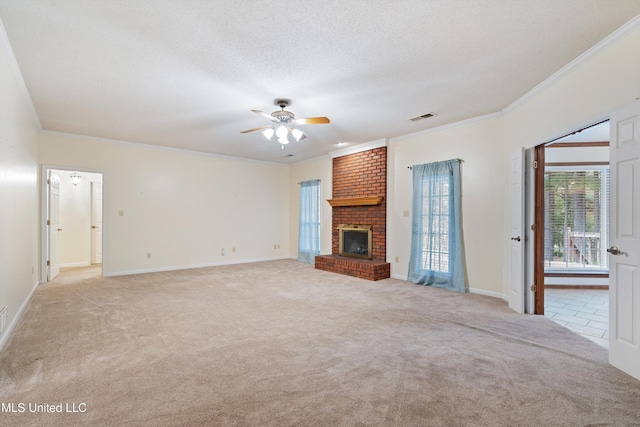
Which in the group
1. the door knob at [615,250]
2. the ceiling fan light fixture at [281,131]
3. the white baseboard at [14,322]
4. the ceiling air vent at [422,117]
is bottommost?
the white baseboard at [14,322]

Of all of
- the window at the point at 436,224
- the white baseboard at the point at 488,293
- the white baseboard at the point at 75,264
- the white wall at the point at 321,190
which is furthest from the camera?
the white wall at the point at 321,190

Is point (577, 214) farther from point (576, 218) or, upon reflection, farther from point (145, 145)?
point (145, 145)

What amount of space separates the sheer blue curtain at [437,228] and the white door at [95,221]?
7.42 meters

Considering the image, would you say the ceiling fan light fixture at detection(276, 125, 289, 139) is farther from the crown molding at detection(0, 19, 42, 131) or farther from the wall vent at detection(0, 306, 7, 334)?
the wall vent at detection(0, 306, 7, 334)

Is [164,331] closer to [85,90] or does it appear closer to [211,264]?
[85,90]

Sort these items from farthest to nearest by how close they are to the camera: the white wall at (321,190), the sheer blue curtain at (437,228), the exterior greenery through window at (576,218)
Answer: the white wall at (321,190) < the exterior greenery through window at (576,218) < the sheer blue curtain at (437,228)

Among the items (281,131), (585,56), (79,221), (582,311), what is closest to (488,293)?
(582,311)

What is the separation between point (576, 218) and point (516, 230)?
9.14 feet

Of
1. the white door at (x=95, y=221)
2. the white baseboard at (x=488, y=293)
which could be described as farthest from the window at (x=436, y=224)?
the white door at (x=95, y=221)

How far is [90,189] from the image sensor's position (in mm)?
7469

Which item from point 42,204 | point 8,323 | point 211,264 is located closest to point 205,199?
point 211,264

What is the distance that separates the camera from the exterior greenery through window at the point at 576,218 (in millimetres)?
5406

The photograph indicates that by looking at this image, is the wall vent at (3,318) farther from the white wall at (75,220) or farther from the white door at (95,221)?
the white door at (95,221)

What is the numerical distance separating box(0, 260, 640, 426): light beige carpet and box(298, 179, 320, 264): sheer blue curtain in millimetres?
3357
